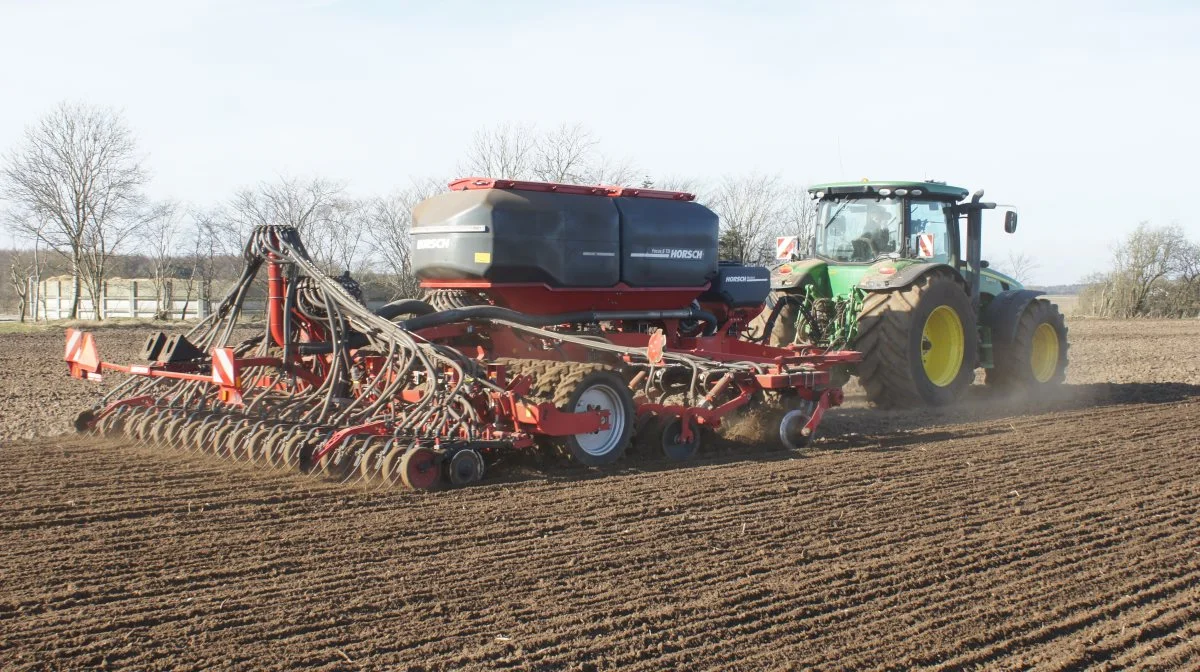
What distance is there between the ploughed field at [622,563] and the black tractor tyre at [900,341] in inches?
80.8

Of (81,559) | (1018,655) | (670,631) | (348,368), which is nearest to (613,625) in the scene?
(670,631)

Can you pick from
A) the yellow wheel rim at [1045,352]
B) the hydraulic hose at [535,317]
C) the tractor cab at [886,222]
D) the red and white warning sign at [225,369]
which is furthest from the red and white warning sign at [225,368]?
the yellow wheel rim at [1045,352]

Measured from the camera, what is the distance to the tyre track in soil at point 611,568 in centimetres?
385

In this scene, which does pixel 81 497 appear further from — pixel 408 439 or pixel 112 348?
pixel 112 348

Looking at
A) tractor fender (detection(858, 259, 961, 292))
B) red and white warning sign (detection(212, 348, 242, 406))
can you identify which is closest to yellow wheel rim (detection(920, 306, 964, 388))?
tractor fender (detection(858, 259, 961, 292))

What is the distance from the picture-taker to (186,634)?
12.7 ft

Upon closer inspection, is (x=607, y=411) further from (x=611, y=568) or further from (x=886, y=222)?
(x=886, y=222)

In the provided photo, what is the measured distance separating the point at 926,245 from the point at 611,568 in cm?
667

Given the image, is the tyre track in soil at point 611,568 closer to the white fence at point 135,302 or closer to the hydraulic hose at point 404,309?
the hydraulic hose at point 404,309

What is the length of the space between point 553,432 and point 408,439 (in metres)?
0.88

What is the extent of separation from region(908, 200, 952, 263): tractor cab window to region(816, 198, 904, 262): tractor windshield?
0.14m

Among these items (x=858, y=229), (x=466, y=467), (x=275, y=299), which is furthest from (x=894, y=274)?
(x=275, y=299)

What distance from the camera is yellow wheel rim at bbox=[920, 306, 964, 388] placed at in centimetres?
1066

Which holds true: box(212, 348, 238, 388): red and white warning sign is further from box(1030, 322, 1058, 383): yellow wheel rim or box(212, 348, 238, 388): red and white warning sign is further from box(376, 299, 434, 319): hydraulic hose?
box(1030, 322, 1058, 383): yellow wheel rim
